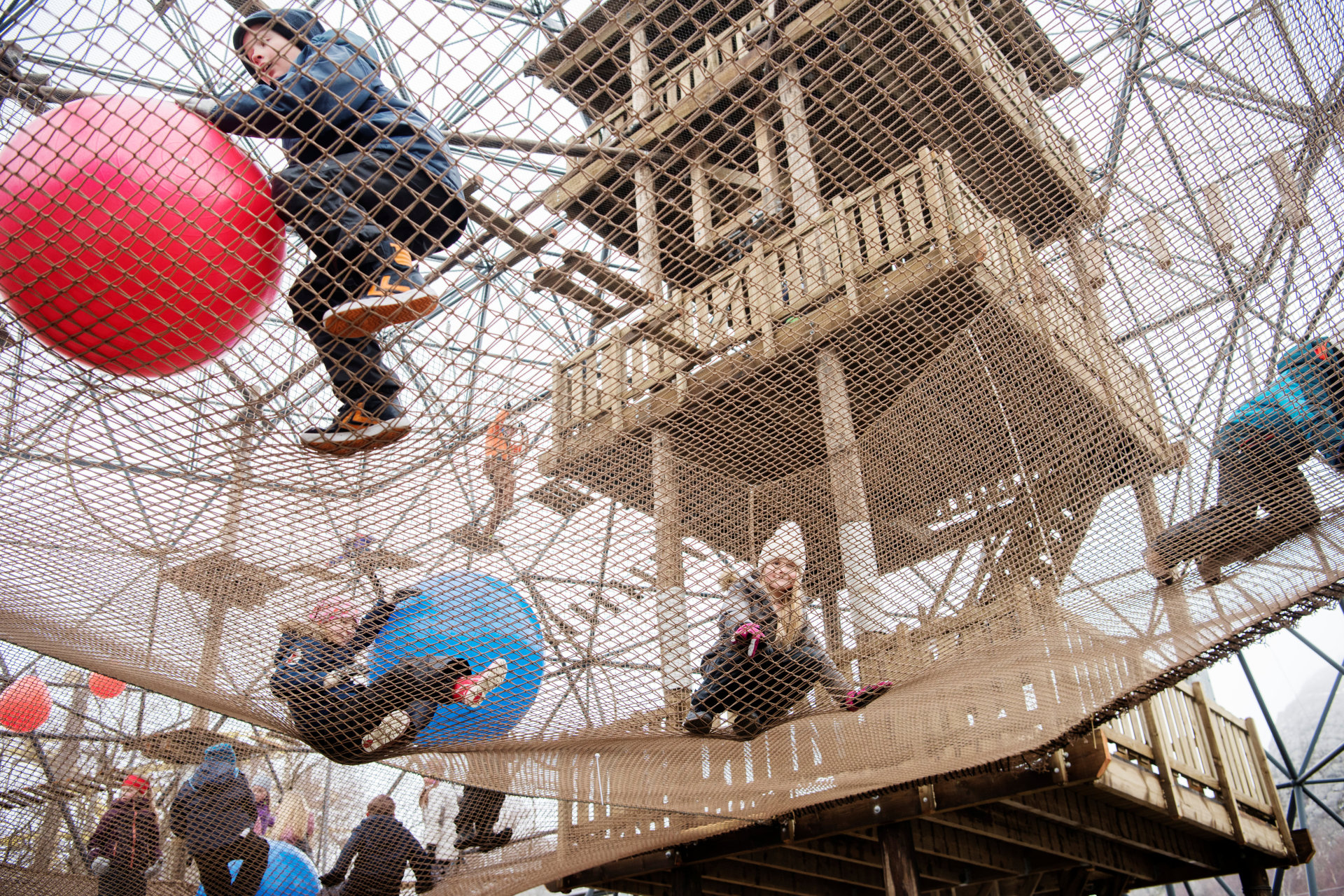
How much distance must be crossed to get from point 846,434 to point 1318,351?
3.44 ft

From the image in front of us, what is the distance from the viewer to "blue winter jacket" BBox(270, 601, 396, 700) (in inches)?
78.7

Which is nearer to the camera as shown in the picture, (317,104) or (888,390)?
(317,104)

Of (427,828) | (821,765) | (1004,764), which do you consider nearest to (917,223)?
(821,765)

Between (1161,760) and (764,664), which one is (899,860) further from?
(764,664)

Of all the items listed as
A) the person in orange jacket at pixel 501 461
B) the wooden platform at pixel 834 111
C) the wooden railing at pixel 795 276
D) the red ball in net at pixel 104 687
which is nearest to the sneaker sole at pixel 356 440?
the person in orange jacket at pixel 501 461

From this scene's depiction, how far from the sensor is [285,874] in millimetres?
2777

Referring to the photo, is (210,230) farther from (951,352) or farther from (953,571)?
(953,571)

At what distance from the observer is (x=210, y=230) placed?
1384 millimetres

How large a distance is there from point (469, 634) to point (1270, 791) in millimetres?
4586

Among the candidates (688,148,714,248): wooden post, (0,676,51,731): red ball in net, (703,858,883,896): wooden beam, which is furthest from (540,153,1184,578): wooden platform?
(703,858,883,896): wooden beam

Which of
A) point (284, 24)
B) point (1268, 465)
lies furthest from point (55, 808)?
point (1268, 465)

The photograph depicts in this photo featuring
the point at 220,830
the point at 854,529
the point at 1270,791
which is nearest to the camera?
the point at 854,529

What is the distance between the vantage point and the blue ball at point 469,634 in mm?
1998

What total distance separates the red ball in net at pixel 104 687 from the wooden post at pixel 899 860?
2.73m
